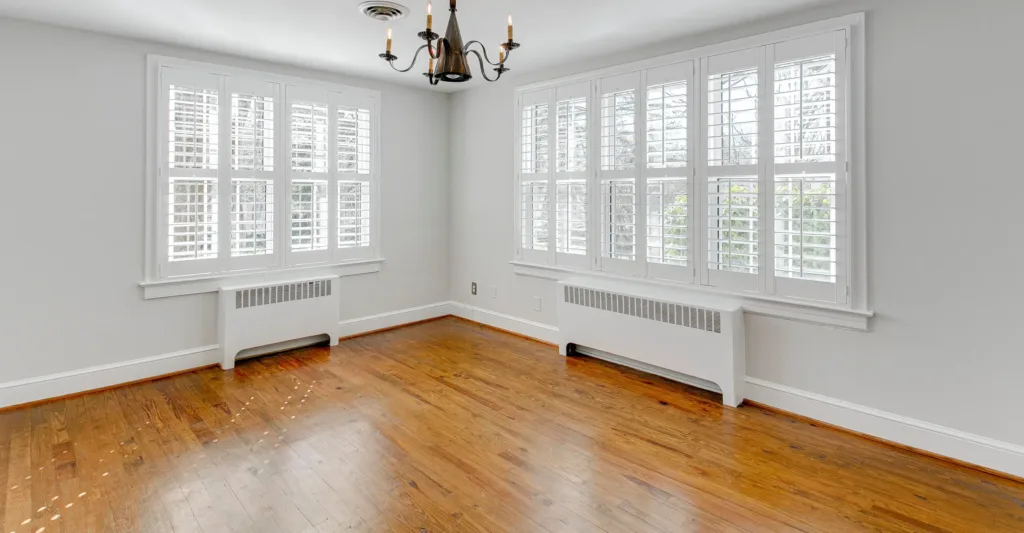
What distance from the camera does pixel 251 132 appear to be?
4.19 m

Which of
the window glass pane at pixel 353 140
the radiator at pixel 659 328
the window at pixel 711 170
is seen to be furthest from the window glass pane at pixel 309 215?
the radiator at pixel 659 328

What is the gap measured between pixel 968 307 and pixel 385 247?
Answer: 449cm

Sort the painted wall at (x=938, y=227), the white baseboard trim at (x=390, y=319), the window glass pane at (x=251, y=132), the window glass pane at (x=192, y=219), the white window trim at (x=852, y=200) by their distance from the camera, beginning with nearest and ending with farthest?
the painted wall at (x=938, y=227) < the white window trim at (x=852, y=200) < the window glass pane at (x=192, y=219) < the window glass pane at (x=251, y=132) < the white baseboard trim at (x=390, y=319)

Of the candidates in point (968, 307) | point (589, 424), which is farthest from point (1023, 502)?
point (589, 424)

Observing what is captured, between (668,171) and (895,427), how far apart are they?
2056 mm

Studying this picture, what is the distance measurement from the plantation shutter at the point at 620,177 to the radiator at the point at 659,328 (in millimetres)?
242

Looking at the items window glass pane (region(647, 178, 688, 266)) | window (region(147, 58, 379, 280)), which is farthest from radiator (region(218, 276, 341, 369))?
window glass pane (region(647, 178, 688, 266))

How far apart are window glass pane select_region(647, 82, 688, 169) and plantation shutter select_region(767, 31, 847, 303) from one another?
617 mm

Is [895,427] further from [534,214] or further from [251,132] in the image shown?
[251,132]

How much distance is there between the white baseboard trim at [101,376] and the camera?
3.32 metres

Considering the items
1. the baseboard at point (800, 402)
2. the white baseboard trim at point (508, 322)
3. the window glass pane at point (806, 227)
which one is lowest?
the baseboard at point (800, 402)

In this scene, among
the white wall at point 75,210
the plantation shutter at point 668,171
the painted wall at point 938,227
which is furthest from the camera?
the plantation shutter at point 668,171

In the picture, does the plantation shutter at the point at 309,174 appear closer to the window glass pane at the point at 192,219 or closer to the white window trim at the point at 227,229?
the white window trim at the point at 227,229

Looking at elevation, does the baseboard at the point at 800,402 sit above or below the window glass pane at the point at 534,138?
below
